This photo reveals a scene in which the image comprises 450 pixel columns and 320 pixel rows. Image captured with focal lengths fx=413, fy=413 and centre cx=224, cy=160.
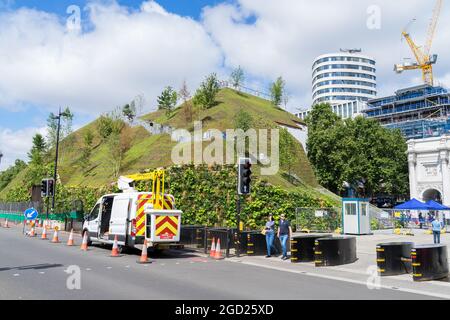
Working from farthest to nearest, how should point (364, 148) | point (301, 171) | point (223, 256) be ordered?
point (364, 148) → point (301, 171) → point (223, 256)

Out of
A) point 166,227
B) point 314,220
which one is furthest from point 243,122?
point 166,227

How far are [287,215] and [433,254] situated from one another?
17.8m

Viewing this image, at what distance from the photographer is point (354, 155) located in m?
61.6

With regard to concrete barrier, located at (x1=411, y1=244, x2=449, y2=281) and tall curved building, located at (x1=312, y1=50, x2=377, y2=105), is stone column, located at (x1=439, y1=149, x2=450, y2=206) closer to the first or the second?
concrete barrier, located at (x1=411, y1=244, x2=449, y2=281)

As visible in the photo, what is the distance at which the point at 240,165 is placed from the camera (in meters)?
16.6

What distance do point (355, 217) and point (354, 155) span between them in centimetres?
3561

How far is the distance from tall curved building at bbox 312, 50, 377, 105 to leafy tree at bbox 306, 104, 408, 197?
101 meters

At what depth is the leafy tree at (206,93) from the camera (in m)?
58.0

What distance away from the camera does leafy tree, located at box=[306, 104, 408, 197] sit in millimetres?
61469

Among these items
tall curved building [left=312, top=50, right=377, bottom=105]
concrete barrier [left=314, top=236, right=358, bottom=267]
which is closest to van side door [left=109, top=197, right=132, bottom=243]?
concrete barrier [left=314, top=236, right=358, bottom=267]

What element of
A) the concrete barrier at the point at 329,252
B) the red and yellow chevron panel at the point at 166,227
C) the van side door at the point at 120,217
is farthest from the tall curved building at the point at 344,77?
the concrete barrier at the point at 329,252

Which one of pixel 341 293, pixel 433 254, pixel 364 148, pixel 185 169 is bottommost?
pixel 341 293
